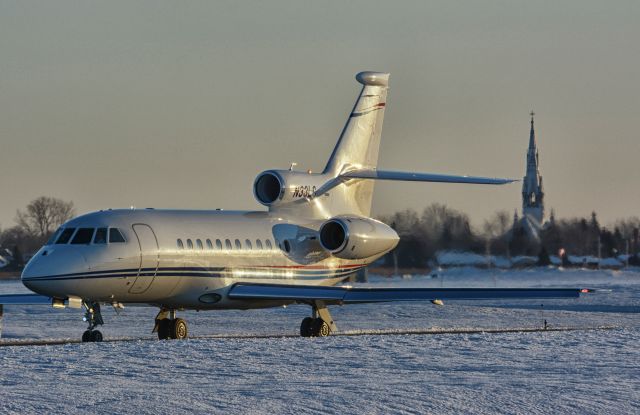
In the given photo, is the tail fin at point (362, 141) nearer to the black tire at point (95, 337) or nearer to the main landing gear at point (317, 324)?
the main landing gear at point (317, 324)

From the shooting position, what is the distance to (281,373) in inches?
885

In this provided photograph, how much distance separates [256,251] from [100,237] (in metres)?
4.72

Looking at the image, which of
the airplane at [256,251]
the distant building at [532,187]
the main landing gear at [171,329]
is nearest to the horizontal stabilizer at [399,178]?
the airplane at [256,251]

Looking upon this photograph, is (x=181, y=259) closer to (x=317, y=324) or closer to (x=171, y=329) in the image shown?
(x=171, y=329)

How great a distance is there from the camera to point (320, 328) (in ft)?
109

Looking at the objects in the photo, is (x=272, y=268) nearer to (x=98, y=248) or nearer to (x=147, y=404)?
(x=98, y=248)

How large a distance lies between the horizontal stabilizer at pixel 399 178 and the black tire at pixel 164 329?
5.82m

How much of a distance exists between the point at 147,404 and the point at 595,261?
53.2 m

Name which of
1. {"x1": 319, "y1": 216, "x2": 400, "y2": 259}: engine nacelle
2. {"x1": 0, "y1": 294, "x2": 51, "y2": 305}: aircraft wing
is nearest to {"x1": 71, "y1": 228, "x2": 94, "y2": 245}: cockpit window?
{"x1": 0, "y1": 294, "x2": 51, "y2": 305}: aircraft wing

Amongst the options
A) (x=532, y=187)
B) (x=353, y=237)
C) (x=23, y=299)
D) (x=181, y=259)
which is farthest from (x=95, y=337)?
(x=532, y=187)

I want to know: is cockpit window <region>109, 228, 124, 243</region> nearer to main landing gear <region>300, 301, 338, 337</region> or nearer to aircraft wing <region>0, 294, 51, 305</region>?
aircraft wing <region>0, 294, 51, 305</region>

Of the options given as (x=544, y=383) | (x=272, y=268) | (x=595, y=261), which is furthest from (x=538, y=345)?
(x=595, y=261)

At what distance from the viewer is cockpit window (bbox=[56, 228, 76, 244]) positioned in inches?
1195

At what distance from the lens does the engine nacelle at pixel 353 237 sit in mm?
34219
